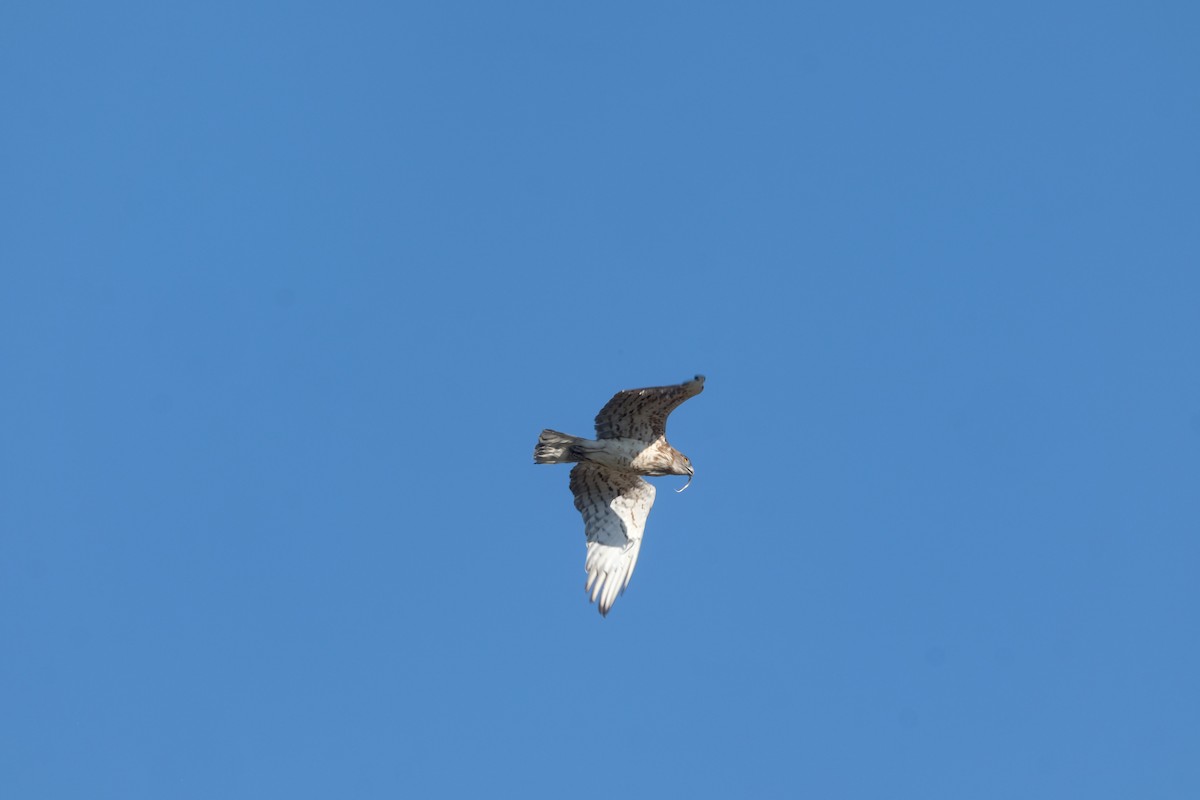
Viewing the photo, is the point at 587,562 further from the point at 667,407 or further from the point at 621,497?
the point at 667,407

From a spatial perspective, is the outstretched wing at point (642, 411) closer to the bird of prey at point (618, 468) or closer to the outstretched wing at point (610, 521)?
the bird of prey at point (618, 468)

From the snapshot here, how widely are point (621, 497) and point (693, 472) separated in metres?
1.08

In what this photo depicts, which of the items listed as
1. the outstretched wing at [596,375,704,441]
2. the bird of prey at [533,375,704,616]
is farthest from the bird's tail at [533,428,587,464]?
the outstretched wing at [596,375,704,441]

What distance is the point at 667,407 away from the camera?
2067 centimetres

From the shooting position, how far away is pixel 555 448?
20.7 m

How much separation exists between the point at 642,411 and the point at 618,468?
39.2 inches

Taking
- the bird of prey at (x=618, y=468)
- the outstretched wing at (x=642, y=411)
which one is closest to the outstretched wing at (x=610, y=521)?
the bird of prey at (x=618, y=468)

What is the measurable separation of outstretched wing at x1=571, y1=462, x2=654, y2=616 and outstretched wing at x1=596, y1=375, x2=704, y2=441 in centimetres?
74

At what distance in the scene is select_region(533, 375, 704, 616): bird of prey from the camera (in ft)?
67.7

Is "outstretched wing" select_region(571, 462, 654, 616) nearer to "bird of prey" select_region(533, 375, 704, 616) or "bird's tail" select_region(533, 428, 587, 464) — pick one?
"bird of prey" select_region(533, 375, 704, 616)

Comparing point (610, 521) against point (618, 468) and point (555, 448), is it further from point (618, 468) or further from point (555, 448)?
point (555, 448)

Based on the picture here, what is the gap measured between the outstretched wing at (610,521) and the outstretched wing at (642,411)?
0.74m

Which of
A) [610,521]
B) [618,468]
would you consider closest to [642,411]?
[618,468]

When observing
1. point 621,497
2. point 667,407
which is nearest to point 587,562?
point 621,497
